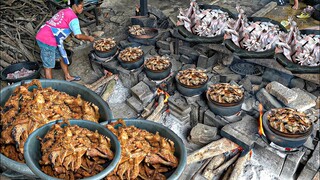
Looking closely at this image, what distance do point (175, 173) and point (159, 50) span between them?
4955 millimetres

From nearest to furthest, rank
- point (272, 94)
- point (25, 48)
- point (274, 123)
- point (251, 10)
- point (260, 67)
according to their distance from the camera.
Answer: point (274, 123), point (272, 94), point (260, 67), point (25, 48), point (251, 10)

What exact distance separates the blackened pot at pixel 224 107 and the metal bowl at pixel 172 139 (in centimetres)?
214

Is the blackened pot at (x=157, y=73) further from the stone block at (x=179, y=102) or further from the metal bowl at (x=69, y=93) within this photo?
the metal bowl at (x=69, y=93)

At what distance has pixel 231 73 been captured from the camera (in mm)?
6289

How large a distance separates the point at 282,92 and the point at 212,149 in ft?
5.62

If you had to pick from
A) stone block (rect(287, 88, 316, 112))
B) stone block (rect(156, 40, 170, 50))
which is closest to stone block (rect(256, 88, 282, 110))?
stone block (rect(287, 88, 316, 112))

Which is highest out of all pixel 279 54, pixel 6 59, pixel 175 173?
pixel 175 173

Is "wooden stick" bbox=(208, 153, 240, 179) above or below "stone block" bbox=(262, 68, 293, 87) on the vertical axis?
below

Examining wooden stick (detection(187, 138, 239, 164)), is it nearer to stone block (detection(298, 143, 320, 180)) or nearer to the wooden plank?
stone block (detection(298, 143, 320, 180))

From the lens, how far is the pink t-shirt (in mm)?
6266

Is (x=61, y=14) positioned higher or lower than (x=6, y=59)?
higher

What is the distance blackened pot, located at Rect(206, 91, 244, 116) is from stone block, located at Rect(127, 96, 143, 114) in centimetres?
160

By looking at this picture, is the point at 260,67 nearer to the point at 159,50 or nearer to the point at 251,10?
the point at 159,50

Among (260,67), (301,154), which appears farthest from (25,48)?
(301,154)
